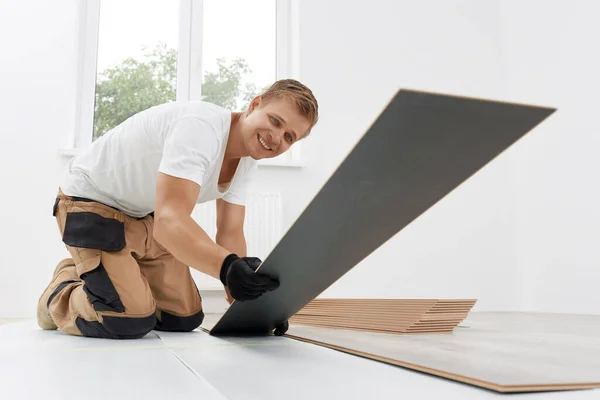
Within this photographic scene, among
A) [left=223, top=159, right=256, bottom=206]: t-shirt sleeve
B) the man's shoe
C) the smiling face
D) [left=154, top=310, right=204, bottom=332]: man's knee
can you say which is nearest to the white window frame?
the man's shoe

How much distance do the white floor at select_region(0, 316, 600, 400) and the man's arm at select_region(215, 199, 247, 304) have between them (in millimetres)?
488

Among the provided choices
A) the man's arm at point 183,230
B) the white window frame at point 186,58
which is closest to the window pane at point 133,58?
the white window frame at point 186,58

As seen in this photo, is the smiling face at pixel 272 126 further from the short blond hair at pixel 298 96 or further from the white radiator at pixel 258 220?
the white radiator at pixel 258 220

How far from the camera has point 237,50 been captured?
413cm

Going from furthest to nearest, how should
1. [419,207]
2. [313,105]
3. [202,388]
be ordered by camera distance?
[313,105], [419,207], [202,388]

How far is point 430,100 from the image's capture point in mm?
804

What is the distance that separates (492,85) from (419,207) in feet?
12.4

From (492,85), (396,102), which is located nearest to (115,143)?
(396,102)

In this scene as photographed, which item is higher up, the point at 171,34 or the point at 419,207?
the point at 171,34

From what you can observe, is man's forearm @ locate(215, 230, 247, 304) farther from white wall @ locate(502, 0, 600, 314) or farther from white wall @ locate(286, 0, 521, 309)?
white wall @ locate(502, 0, 600, 314)

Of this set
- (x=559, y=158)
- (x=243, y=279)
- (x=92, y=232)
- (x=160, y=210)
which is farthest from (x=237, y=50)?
A: (x=243, y=279)

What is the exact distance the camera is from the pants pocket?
1.75m

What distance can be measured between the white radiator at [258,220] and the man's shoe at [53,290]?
1.42 meters

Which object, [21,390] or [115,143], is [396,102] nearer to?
[21,390]
